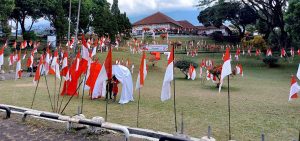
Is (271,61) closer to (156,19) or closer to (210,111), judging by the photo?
(210,111)

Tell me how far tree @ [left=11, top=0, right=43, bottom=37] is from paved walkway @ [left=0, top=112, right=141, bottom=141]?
39185mm

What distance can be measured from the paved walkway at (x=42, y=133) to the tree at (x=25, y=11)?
39.2m

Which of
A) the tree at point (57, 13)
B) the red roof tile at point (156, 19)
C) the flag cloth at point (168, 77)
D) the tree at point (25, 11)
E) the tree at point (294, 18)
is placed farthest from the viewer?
the red roof tile at point (156, 19)

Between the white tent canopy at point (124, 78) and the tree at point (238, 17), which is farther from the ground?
the tree at point (238, 17)

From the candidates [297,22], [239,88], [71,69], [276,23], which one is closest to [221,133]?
[71,69]

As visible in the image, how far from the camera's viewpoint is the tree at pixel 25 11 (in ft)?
154

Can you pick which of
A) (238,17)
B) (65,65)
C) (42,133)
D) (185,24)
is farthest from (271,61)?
(185,24)

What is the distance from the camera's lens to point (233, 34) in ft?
241

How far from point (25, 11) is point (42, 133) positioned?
44.0 m

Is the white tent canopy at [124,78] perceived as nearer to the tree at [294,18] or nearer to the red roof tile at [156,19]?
the tree at [294,18]

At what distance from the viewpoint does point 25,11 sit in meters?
49.4

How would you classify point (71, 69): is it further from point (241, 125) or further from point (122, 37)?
point (122, 37)

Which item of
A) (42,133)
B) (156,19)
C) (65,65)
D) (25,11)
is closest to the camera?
(42,133)

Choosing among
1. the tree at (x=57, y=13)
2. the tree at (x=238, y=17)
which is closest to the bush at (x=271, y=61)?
the tree at (x=238, y=17)
